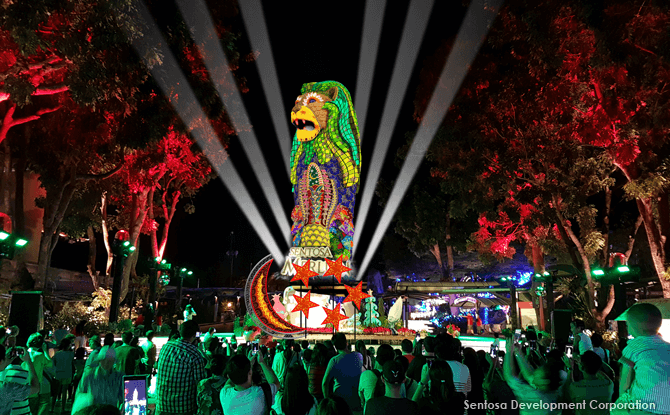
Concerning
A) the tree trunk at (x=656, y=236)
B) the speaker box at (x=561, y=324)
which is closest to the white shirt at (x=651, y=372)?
the speaker box at (x=561, y=324)

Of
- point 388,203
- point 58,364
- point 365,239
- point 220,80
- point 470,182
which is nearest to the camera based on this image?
point 58,364

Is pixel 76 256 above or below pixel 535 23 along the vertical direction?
below

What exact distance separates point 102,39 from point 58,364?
6.88 m

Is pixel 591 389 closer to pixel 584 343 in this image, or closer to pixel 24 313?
pixel 584 343

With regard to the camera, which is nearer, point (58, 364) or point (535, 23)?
point (58, 364)

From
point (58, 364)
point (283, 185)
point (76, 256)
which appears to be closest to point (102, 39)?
point (58, 364)

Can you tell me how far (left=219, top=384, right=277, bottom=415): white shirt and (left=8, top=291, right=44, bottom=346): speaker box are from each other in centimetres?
1042

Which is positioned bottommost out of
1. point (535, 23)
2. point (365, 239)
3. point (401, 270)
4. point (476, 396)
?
point (476, 396)

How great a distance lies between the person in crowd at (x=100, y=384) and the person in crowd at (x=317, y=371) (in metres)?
2.10

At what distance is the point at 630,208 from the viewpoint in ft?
75.4

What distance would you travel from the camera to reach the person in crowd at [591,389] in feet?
14.9

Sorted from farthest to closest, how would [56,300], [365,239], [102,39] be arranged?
[365,239]
[56,300]
[102,39]

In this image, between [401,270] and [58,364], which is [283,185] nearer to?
[401,270]

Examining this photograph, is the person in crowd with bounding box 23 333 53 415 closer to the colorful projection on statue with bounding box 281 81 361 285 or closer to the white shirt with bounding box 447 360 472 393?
the white shirt with bounding box 447 360 472 393
